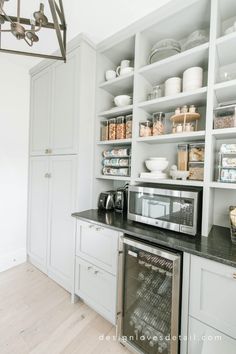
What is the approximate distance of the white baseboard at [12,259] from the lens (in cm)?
223

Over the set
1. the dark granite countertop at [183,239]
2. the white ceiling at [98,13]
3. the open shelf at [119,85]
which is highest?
the white ceiling at [98,13]

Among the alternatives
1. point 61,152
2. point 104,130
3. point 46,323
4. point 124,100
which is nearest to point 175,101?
point 124,100

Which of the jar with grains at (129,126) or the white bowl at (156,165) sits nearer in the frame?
the white bowl at (156,165)

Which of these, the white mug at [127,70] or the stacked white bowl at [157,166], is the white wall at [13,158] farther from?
the stacked white bowl at [157,166]

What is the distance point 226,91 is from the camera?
1297 millimetres

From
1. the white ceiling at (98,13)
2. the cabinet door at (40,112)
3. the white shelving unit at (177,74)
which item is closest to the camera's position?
the white shelving unit at (177,74)

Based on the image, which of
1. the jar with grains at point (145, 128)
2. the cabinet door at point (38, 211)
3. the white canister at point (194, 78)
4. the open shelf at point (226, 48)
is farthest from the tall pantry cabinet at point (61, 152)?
the open shelf at point (226, 48)

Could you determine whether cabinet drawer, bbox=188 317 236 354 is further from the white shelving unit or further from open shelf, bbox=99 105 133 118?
open shelf, bbox=99 105 133 118

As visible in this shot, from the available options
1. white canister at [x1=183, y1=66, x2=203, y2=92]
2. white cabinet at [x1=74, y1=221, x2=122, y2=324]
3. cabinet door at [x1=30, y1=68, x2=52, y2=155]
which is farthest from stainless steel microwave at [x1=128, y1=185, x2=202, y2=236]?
cabinet door at [x1=30, y1=68, x2=52, y2=155]

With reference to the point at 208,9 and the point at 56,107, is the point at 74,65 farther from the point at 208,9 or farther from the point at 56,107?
the point at 208,9

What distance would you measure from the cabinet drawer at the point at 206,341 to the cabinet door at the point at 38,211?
1622 millimetres

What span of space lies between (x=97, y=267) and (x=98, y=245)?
0.60 feet

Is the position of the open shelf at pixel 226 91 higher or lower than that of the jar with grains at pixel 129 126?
higher

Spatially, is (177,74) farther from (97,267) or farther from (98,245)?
(97,267)
